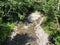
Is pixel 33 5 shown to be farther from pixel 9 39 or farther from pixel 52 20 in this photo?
pixel 9 39

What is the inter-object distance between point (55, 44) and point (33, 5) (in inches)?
368

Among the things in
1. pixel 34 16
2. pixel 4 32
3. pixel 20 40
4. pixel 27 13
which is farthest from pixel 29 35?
pixel 27 13

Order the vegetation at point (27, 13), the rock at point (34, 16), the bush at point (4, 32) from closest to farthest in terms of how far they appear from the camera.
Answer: the vegetation at point (27, 13), the bush at point (4, 32), the rock at point (34, 16)

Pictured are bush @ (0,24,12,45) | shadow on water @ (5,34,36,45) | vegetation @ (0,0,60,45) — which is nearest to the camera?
vegetation @ (0,0,60,45)

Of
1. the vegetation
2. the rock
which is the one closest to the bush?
the vegetation

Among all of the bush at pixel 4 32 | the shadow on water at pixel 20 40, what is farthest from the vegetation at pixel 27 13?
the shadow on water at pixel 20 40

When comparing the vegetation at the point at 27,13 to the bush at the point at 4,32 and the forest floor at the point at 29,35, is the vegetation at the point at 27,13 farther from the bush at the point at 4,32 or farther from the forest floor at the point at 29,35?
the forest floor at the point at 29,35

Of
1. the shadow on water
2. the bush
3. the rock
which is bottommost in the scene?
the shadow on water

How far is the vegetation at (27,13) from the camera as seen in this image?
1589cm

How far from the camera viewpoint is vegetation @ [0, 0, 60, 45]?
15895 millimetres

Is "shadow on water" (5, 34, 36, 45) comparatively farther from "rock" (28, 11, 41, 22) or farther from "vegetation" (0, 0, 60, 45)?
"rock" (28, 11, 41, 22)

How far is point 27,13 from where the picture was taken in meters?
23.7

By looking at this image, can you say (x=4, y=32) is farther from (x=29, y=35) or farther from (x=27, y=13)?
(x=27, y=13)

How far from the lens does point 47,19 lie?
20500mm
